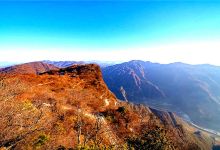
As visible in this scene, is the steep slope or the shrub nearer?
the steep slope

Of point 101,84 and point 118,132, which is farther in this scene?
point 101,84

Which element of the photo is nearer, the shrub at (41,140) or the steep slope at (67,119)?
the steep slope at (67,119)

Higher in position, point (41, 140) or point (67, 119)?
point (41, 140)

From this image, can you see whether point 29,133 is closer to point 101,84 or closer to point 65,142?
point 65,142

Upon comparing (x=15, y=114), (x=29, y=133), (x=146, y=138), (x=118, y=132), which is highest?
(x=15, y=114)

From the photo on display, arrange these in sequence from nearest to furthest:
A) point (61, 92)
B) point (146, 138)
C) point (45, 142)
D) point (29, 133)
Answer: point (29, 133) → point (45, 142) → point (146, 138) → point (61, 92)

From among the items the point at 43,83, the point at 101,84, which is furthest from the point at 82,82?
the point at 43,83

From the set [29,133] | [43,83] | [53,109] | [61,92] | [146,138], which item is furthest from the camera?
[43,83]

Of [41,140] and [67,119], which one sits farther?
[67,119]
